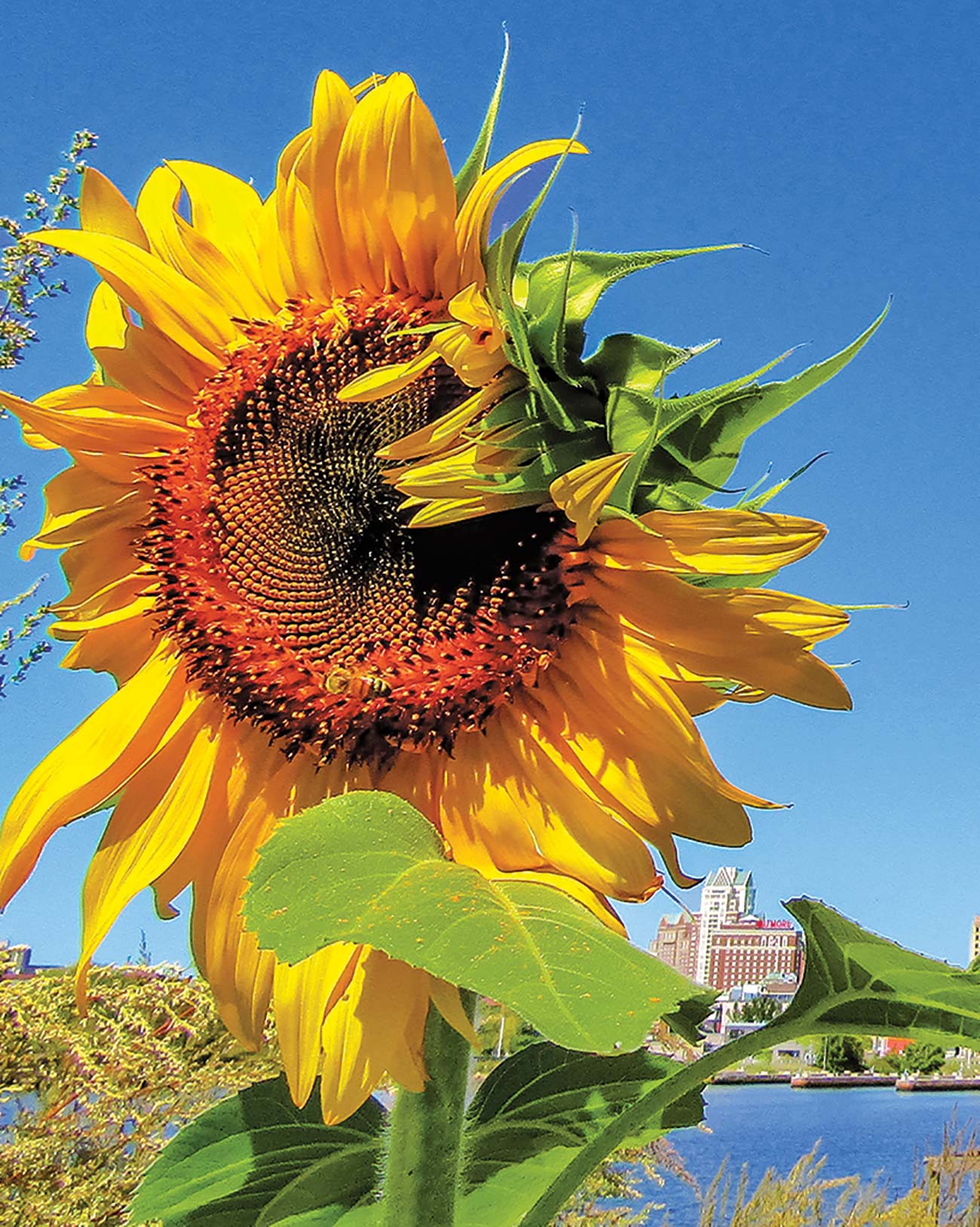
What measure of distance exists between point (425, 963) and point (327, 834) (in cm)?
8

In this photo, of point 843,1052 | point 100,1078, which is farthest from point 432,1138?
point 843,1052

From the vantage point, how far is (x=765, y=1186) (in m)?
3.77

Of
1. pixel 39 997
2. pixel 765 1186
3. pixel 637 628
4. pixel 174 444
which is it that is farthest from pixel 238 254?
pixel 765 1186

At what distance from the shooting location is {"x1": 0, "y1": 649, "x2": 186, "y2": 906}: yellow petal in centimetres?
74

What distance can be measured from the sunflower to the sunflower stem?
0.05 ft

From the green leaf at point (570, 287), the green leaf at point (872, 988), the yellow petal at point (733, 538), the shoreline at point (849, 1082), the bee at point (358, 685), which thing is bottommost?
the shoreline at point (849, 1082)

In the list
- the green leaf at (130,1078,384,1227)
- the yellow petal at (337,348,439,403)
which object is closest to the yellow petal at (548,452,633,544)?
the yellow petal at (337,348,439,403)

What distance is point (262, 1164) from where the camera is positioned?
2.23 ft

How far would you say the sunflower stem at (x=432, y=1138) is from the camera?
59 cm

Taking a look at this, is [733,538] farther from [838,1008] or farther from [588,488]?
[838,1008]

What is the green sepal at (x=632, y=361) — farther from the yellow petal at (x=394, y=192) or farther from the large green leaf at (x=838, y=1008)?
the large green leaf at (x=838, y=1008)

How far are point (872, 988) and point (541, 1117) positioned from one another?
0.19 metres

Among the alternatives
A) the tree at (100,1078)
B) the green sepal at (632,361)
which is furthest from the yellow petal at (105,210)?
the tree at (100,1078)

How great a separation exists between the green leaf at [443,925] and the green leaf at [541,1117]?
0.19m
